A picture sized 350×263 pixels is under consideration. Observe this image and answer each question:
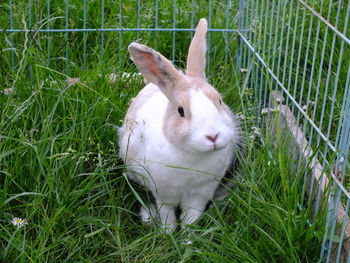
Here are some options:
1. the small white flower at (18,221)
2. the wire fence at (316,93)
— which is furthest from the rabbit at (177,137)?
the small white flower at (18,221)

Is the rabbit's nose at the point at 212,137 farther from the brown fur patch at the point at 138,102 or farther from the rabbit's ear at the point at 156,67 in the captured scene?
the brown fur patch at the point at 138,102

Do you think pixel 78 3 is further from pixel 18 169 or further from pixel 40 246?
pixel 40 246

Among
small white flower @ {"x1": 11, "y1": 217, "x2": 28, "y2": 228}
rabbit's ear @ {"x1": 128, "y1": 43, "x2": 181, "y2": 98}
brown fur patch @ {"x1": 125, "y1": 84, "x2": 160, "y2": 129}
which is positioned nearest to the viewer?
small white flower @ {"x1": 11, "y1": 217, "x2": 28, "y2": 228}

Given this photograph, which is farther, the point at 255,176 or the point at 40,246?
the point at 255,176

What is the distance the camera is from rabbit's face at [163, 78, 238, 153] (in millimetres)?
2453

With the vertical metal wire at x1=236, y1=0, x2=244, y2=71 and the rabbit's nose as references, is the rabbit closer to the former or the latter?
the rabbit's nose

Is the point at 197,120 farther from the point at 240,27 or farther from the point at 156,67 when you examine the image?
the point at 240,27

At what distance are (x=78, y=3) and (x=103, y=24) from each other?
0.92 feet

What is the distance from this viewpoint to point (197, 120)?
8.13 ft

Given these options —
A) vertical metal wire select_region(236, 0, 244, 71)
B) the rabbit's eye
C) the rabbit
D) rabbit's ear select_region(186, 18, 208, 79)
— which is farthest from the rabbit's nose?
vertical metal wire select_region(236, 0, 244, 71)

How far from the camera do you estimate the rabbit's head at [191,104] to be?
2.46 meters

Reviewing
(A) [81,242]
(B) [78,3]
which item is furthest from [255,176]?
(B) [78,3]

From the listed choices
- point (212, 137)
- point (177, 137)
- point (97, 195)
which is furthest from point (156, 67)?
point (97, 195)

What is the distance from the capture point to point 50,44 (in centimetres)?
383
